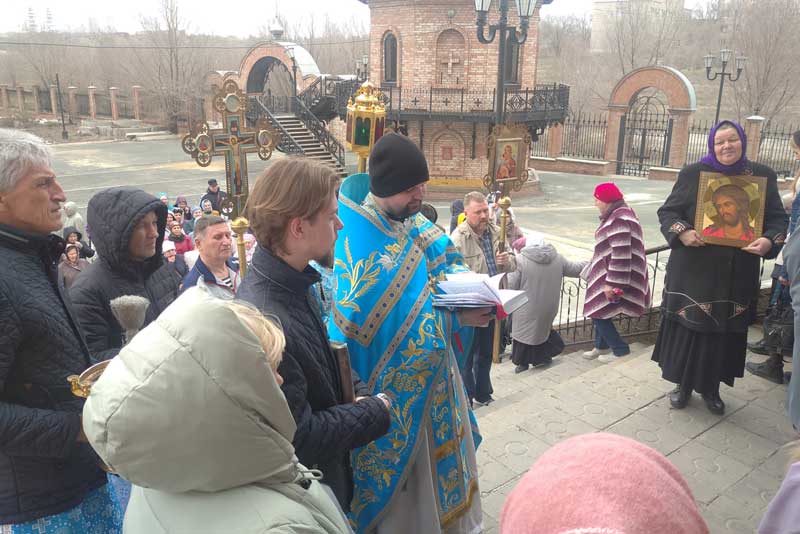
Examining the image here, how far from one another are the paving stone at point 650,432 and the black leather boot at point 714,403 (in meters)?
0.39

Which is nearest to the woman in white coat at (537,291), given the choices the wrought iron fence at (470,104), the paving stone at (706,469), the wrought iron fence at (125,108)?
the paving stone at (706,469)

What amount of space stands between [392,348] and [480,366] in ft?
9.04

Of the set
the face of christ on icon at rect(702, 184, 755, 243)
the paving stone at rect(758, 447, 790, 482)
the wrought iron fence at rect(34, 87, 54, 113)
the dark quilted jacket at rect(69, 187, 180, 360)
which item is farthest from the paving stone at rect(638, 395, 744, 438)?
the wrought iron fence at rect(34, 87, 54, 113)

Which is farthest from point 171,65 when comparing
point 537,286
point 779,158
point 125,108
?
point 537,286

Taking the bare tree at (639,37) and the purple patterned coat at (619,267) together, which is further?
the bare tree at (639,37)

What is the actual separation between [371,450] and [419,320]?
0.57 m

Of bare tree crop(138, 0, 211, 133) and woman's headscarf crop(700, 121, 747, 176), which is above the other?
bare tree crop(138, 0, 211, 133)

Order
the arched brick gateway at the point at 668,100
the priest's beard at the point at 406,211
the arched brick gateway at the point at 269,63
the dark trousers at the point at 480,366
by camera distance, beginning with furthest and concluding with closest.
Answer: the arched brick gateway at the point at 269,63, the arched brick gateway at the point at 668,100, the dark trousers at the point at 480,366, the priest's beard at the point at 406,211

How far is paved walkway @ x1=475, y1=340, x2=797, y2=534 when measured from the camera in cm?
330

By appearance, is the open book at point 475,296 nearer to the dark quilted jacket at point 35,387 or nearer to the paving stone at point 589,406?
the dark quilted jacket at point 35,387

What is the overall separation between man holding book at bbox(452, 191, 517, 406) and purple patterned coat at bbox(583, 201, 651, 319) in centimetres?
91

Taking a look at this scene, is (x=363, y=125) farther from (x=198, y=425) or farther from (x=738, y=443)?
(x=738, y=443)

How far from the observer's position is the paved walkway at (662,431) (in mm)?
3305

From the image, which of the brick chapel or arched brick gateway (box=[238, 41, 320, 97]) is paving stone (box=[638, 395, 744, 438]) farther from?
arched brick gateway (box=[238, 41, 320, 97])
